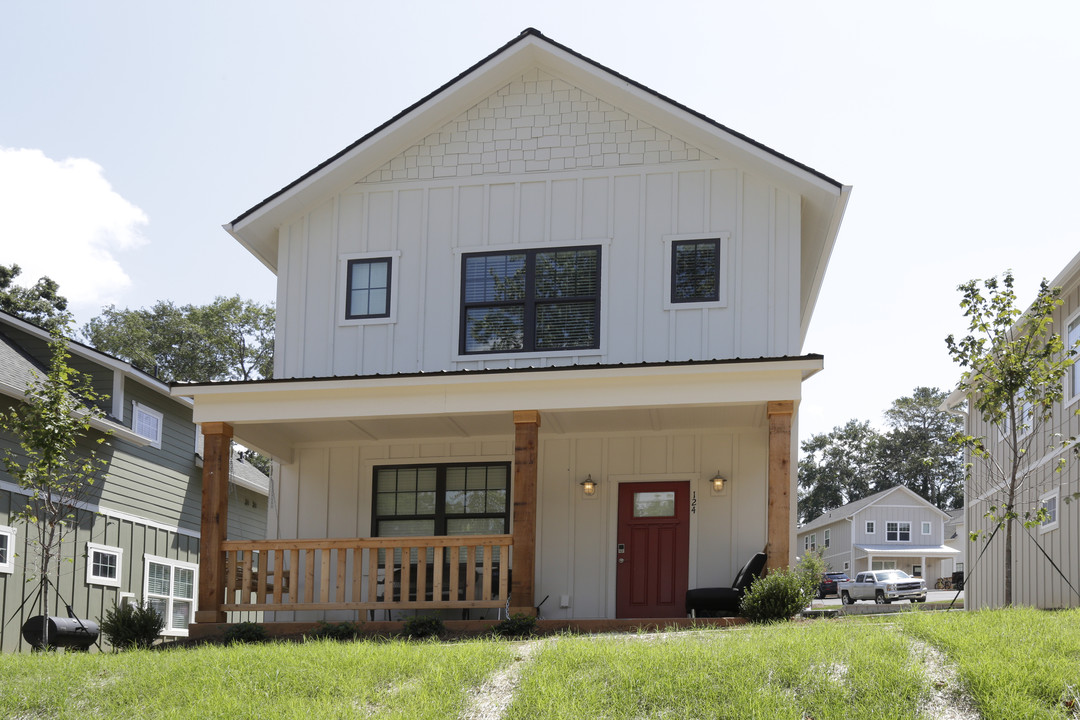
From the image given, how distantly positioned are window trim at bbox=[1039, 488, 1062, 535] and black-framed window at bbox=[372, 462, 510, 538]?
8153mm

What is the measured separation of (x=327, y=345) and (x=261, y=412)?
212 centimetres

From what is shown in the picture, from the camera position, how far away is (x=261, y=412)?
→ 13.8 meters

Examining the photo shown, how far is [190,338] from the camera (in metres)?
44.7

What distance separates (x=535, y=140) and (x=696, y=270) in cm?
296

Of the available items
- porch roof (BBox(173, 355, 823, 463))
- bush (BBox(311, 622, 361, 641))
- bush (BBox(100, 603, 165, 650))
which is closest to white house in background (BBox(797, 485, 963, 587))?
porch roof (BBox(173, 355, 823, 463))

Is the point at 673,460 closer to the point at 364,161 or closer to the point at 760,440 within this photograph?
the point at 760,440

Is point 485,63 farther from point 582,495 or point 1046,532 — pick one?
point 1046,532

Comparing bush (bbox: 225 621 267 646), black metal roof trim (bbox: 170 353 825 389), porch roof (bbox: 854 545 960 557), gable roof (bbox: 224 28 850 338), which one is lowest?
porch roof (bbox: 854 545 960 557)

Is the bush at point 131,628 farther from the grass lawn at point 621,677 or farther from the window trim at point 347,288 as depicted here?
the window trim at point 347,288

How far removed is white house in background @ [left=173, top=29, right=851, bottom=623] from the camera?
1480cm

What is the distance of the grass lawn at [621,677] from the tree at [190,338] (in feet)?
117

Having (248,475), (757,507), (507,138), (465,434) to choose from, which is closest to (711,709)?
(757,507)

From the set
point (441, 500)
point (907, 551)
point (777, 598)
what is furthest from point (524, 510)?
point (907, 551)

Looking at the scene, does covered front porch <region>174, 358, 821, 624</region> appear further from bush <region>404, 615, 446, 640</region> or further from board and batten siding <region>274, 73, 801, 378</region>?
board and batten siding <region>274, 73, 801, 378</region>
